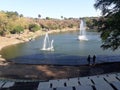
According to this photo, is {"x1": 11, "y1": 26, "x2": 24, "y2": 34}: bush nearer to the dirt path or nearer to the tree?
the dirt path

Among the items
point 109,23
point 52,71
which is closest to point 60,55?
point 52,71

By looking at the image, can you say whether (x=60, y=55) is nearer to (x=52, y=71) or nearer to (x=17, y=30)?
(x=52, y=71)

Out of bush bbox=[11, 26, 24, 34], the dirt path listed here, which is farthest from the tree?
bush bbox=[11, 26, 24, 34]

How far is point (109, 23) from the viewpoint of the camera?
1439 inches

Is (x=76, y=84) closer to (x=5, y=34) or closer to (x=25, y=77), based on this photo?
(x=25, y=77)

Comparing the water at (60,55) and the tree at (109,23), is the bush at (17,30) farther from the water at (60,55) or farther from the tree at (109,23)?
the tree at (109,23)

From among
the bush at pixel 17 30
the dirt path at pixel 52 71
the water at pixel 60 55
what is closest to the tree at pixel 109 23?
the dirt path at pixel 52 71

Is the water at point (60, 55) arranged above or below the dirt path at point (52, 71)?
below

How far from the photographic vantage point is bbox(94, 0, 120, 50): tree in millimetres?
35697

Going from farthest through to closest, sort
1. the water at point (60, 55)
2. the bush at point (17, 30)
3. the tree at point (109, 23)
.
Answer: the bush at point (17, 30) → the water at point (60, 55) → the tree at point (109, 23)

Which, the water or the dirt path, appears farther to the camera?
the water

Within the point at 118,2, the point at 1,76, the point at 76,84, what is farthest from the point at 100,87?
the point at 1,76

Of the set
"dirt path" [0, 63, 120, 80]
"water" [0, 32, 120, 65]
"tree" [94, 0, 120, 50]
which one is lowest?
"water" [0, 32, 120, 65]

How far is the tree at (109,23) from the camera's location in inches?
1405
